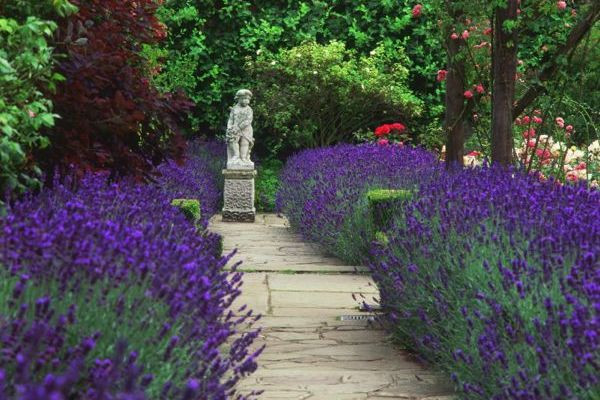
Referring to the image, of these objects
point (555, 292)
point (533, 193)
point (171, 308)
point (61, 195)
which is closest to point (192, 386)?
point (171, 308)

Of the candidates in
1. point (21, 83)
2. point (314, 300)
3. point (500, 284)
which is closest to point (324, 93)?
point (314, 300)

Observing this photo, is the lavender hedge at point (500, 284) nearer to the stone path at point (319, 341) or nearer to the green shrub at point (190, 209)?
the stone path at point (319, 341)

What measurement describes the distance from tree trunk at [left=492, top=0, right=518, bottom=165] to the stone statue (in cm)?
611

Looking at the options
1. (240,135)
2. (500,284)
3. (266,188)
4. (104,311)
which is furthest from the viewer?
(266,188)

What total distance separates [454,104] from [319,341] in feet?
16.5

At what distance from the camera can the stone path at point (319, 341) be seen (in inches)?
201

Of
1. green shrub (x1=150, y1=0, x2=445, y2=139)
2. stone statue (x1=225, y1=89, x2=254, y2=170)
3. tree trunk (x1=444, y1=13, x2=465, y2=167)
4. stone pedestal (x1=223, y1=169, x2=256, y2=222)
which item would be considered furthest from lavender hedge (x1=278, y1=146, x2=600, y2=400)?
green shrub (x1=150, y1=0, x2=445, y2=139)

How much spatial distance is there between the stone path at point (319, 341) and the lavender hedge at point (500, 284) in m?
0.21

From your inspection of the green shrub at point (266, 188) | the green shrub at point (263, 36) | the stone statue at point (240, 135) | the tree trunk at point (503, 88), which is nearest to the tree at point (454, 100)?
the tree trunk at point (503, 88)

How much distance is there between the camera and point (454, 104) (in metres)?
10.6

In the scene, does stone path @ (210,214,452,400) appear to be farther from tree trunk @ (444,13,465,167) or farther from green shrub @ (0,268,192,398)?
tree trunk @ (444,13,465,167)

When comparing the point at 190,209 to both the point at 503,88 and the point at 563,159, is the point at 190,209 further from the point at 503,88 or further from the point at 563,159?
the point at 563,159

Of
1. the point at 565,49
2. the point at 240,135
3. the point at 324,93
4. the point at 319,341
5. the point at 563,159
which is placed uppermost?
the point at 565,49

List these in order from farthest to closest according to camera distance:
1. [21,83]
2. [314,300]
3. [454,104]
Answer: [454,104], [314,300], [21,83]
